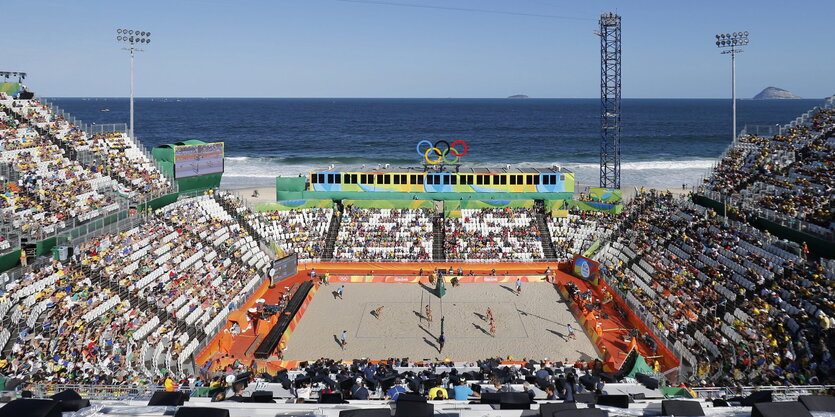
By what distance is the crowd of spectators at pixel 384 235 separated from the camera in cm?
4500

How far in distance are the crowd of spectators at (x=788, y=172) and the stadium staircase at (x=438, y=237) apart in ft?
66.4

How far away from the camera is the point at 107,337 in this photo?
88.4ft

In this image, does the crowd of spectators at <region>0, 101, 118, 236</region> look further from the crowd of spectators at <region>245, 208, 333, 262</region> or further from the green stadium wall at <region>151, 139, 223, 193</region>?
the crowd of spectators at <region>245, 208, 333, 262</region>

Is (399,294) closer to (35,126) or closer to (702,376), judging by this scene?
(702,376)

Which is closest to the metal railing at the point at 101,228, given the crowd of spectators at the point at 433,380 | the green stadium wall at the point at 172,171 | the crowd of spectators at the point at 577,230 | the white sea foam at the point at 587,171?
the green stadium wall at the point at 172,171

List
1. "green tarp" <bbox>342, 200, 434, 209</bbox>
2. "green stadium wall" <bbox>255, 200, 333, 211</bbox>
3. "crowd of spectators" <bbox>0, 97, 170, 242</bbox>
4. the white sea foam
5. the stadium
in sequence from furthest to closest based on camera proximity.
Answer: the white sea foam < "green tarp" <bbox>342, 200, 434, 209</bbox> < "green stadium wall" <bbox>255, 200, 333, 211</bbox> < "crowd of spectators" <bbox>0, 97, 170, 242</bbox> < the stadium

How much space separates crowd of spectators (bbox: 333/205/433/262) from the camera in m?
45.0

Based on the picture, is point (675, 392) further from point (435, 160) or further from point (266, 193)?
point (266, 193)

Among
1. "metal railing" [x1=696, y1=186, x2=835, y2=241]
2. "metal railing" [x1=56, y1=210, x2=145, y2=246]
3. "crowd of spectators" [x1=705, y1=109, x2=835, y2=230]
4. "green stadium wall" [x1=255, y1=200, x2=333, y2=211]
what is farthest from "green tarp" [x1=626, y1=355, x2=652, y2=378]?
"green stadium wall" [x1=255, y1=200, x2=333, y2=211]

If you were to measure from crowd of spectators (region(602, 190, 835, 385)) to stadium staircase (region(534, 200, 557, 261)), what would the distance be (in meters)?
4.21

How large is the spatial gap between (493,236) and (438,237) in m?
4.35

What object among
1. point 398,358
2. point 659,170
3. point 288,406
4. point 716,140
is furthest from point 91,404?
point 716,140

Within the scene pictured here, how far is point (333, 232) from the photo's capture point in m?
47.5

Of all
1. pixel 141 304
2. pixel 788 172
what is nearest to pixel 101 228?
pixel 141 304
